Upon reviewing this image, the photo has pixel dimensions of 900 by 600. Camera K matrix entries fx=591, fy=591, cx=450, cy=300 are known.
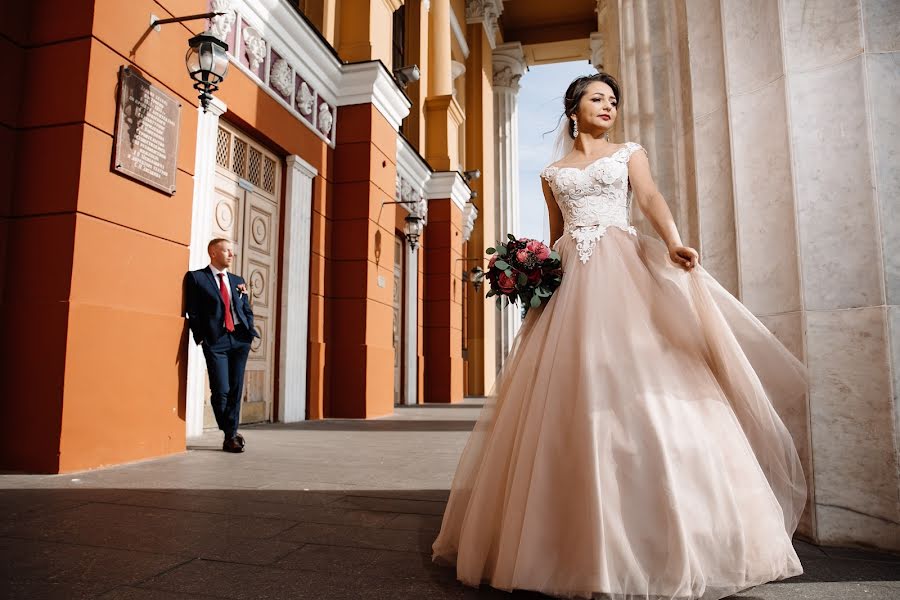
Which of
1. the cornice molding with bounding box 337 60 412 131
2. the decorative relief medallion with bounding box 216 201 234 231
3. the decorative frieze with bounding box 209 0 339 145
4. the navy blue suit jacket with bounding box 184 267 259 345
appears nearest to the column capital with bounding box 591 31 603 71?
the cornice molding with bounding box 337 60 412 131

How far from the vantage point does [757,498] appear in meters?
1.68

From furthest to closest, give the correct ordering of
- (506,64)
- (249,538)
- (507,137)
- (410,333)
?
(506,64), (507,137), (410,333), (249,538)

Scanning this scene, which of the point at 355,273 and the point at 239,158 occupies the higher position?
the point at 239,158

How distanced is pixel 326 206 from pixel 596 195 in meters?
6.42

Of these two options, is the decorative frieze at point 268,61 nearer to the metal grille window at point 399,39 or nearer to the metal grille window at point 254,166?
the metal grille window at point 254,166

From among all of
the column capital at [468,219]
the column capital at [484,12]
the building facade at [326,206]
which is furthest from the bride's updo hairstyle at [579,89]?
the column capital at [484,12]

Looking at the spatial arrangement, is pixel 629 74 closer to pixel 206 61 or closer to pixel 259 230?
pixel 206 61

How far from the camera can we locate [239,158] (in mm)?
6453

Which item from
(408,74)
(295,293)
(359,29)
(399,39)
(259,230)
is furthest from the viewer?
(399,39)

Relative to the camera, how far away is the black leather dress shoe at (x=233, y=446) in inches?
179

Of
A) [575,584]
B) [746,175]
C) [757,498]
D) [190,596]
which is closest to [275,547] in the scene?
[190,596]

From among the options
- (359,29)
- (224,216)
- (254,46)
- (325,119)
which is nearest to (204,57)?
(224,216)

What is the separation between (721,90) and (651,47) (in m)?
1.39

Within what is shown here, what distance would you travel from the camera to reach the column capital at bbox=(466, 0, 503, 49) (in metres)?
17.3
